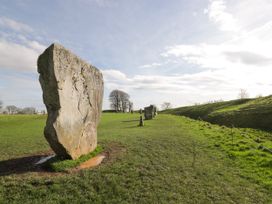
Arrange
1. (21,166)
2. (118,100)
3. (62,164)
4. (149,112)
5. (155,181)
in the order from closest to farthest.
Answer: (155,181) < (62,164) < (21,166) < (149,112) < (118,100)

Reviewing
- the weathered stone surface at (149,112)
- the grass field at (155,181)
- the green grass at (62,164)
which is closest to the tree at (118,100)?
the weathered stone surface at (149,112)

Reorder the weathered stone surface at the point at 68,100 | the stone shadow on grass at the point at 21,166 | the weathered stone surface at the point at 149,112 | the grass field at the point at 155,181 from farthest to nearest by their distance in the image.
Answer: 1. the weathered stone surface at the point at 149,112
2. the stone shadow on grass at the point at 21,166
3. the weathered stone surface at the point at 68,100
4. the grass field at the point at 155,181

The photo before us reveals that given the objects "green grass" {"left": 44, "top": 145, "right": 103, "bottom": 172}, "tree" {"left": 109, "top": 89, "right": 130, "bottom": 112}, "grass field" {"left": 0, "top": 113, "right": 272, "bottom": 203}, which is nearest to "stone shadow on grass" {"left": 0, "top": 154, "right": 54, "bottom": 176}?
"green grass" {"left": 44, "top": 145, "right": 103, "bottom": 172}

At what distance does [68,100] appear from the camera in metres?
10.5

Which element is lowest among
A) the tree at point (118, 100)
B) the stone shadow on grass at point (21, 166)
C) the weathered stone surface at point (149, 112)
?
the stone shadow on grass at point (21, 166)

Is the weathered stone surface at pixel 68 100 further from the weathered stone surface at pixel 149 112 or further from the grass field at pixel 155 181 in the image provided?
the weathered stone surface at pixel 149 112

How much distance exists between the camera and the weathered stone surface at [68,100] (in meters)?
9.55

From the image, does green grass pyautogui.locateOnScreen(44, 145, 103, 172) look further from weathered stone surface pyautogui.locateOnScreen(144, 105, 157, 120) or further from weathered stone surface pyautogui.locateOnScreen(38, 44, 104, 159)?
weathered stone surface pyautogui.locateOnScreen(144, 105, 157, 120)

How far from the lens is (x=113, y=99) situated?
11181cm

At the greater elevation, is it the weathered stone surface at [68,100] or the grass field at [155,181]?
the weathered stone surface at [68,100]

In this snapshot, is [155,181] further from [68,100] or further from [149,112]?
[149,112]

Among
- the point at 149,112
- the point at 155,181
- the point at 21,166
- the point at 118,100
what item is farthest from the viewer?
the point at 118,100

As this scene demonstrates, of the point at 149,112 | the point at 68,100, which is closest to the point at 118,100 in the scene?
the point at 149,112

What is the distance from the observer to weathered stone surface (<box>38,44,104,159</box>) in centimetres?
955
